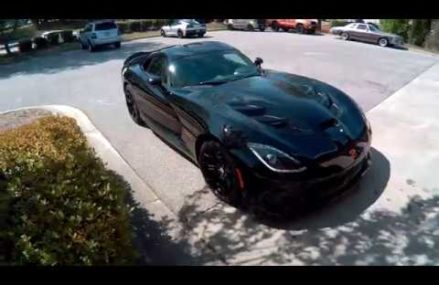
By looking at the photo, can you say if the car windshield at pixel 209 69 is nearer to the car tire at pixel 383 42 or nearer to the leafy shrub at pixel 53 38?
the car tire at pixel 383 42

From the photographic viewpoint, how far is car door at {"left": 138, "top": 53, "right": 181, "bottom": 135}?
180 inches

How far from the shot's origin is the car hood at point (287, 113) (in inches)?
128

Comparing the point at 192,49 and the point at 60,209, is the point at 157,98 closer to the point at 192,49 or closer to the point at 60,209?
the point at 192,49

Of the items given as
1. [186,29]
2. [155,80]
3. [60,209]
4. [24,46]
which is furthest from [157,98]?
[24,46]

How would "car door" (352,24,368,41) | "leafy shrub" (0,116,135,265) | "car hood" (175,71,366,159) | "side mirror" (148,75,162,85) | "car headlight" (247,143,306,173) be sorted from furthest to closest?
"car door" (352,24,368,41) → "side mirror" (148,75,162,85) → "car hood" (175,71,366,159) → "car headlight" (247,143,306,173) → "leafy shrub" (0,116,135,265)

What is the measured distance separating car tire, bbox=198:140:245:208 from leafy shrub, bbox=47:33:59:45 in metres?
22.7

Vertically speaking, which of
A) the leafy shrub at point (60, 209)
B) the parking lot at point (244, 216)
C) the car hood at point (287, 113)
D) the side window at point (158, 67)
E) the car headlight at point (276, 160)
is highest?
the side window at point (158, 67)

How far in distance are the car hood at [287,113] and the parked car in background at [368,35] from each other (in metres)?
15.4

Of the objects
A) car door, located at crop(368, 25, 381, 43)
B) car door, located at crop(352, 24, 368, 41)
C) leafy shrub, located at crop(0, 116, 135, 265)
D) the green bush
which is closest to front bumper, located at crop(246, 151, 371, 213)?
leafy shrub, located at crop(0, 116, 135, 265)

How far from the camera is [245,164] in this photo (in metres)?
3.23

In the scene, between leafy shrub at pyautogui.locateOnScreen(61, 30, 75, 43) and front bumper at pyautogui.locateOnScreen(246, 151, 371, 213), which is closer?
front bumper at pyautogui.locateOnScreen(246, 151, 371, 213)

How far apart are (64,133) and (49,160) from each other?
3.30 feet

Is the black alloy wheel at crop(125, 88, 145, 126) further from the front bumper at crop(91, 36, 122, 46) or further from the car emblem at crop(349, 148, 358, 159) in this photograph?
the front bumper at crop(91, 36, 122, 46)

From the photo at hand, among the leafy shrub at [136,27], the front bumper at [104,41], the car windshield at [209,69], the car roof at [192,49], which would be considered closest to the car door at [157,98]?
the car roof at [192,49]
